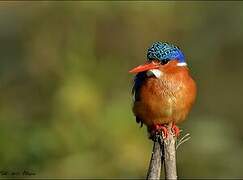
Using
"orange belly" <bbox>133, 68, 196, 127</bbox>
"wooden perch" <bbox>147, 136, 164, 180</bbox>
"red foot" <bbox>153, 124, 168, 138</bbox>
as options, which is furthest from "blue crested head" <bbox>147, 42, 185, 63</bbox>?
"wooden perch" <bbox>147, 136, 164, 180</bbox>

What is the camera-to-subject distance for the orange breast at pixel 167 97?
5152mm

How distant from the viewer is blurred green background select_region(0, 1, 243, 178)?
24.3 feet

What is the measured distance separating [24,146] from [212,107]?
247 centimetres

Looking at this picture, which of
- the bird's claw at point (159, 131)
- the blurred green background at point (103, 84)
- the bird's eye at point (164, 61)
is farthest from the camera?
the blurred green background at point (103, 84)

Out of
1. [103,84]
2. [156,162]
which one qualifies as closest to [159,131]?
[156,162]

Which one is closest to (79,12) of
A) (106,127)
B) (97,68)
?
(97,68)

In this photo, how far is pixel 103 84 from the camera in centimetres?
794

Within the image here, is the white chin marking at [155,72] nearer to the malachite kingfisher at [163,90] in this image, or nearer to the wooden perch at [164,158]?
the malachite kingfisher at [163,90]

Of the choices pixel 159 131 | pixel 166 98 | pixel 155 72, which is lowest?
pixel 159 131

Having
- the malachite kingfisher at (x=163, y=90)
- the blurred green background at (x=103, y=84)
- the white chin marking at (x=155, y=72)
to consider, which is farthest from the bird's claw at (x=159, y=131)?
the blurred green background at (x=103, y=84)

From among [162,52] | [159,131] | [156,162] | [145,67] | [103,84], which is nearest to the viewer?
[156,162]

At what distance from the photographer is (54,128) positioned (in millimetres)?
7426

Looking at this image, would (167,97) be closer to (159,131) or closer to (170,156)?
(159,131)

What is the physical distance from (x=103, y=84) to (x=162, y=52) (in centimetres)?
274
